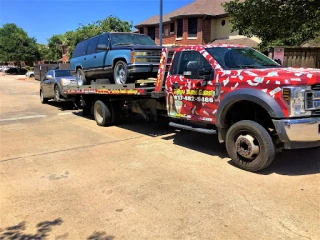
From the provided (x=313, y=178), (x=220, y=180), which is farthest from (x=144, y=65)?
(x=313, y=178)

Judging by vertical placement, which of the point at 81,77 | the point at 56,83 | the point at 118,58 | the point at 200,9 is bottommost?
the point at 56,83

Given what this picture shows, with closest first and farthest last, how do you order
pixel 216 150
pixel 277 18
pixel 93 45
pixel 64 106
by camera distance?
1. pixel 216 150
2. pixel 93 45
3. pixel 277 18
4. pixel 64 106

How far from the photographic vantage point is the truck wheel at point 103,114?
9.09 meters

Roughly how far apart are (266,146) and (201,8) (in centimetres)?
2519

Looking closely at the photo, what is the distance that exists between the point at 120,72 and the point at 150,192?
4.60 meters

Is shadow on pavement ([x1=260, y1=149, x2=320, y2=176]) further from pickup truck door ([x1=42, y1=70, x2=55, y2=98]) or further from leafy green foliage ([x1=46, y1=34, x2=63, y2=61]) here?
leafy green foliage ([x1=46, y1=34, x2=63, y2=61])

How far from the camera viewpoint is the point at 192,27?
2739cm

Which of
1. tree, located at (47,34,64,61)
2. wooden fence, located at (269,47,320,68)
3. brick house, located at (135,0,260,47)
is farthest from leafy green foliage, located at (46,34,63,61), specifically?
wooden fence, located at (269,47,320,68)

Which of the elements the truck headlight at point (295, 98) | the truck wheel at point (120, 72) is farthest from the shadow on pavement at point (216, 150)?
the truck wheel at point (120, 72)

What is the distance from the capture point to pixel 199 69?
5785mm

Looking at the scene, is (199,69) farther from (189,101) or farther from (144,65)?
(144,65)

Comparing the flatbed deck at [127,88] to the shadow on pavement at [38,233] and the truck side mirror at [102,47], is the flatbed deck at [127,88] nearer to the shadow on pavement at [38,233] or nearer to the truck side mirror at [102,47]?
the truck side mirror at [102,47]

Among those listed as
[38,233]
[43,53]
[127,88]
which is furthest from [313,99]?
[43,53]

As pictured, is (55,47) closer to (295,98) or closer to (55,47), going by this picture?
(55,47)
